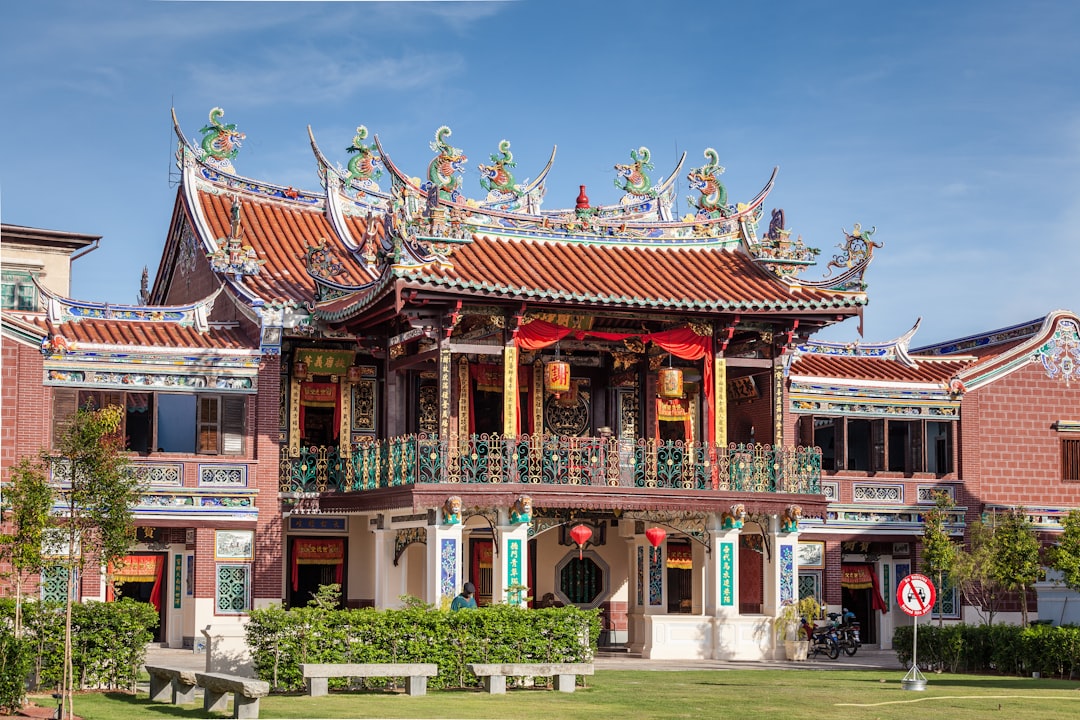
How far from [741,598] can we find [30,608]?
1561cm

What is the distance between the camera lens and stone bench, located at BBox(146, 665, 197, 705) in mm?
19188

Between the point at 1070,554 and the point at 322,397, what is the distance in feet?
45.7

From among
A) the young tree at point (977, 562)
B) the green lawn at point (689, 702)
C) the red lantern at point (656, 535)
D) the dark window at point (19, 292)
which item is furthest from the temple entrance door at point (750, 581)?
the dark window at point (19, 292)

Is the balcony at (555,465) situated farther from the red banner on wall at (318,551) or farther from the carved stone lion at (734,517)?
the red banner on wall at (318,551)

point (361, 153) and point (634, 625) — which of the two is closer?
point (634, 625)

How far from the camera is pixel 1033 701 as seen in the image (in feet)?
67.7

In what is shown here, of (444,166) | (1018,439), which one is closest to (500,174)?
(444,166)

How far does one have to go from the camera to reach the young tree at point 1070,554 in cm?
2730

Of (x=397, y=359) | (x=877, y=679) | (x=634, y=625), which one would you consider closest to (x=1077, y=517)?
(x=877, y=679)

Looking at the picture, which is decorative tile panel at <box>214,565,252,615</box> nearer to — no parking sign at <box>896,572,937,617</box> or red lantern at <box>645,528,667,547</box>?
red lantern at <box>645,528,667,547</box>

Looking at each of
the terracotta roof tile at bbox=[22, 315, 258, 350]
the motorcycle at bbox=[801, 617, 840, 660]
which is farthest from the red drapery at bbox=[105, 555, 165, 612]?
the motorcycle at bbox=[801, 617, 840, 660]

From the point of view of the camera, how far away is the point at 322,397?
102 ft

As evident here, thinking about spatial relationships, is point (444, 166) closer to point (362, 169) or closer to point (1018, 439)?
point (362, 169)

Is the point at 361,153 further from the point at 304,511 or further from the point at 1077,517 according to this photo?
the point at 1077,517
